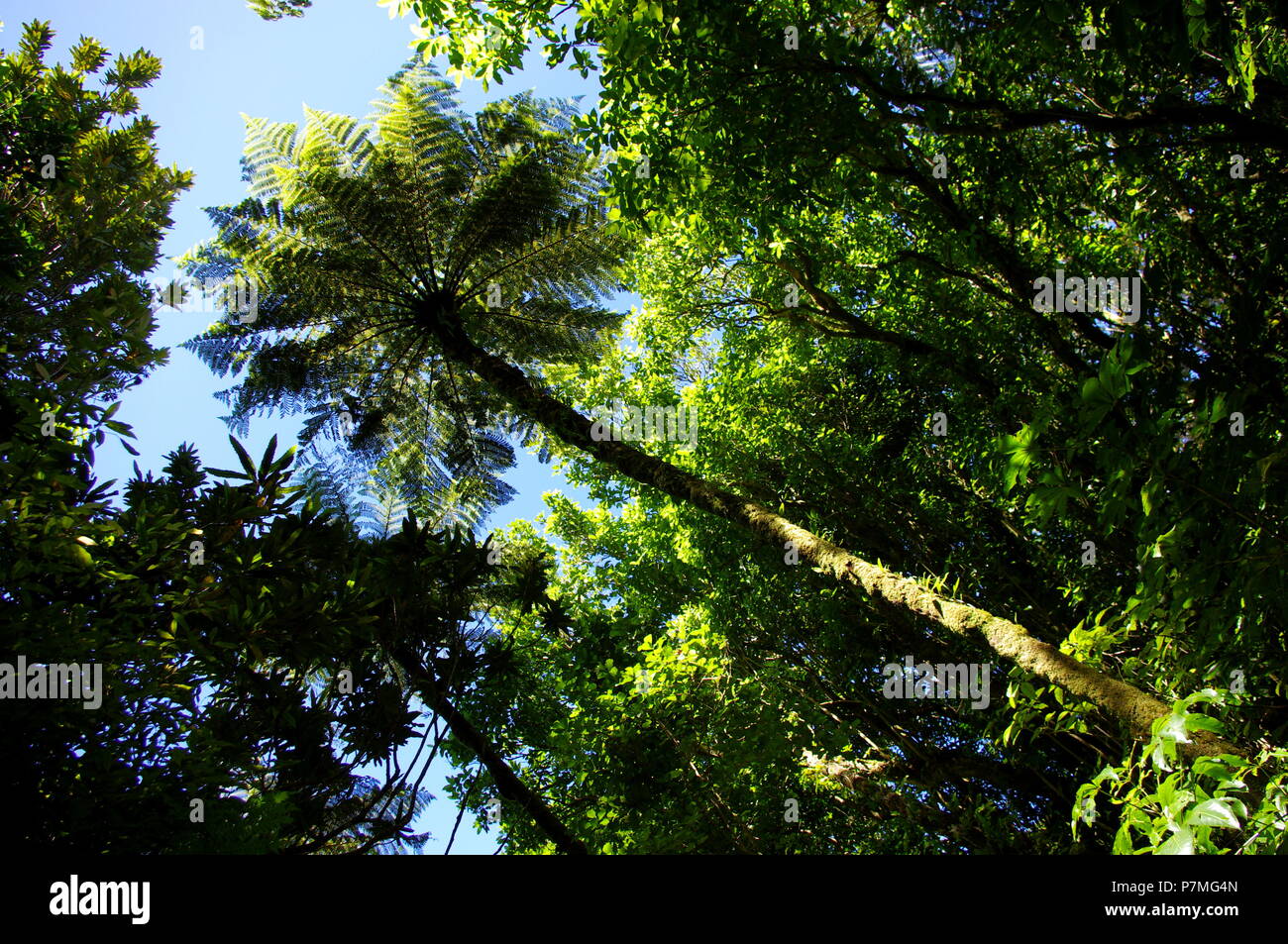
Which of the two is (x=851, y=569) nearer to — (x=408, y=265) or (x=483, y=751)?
(x=483, y=751)

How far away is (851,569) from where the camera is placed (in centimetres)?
513

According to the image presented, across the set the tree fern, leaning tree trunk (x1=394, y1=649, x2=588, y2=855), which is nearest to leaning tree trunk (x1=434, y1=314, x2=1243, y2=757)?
the tree fern

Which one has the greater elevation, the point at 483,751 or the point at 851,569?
the point at 851,569

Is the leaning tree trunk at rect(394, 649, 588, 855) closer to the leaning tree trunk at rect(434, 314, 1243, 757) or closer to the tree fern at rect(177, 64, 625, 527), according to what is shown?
the leaning tree trunk at rect(434, 314, 1243, 757)

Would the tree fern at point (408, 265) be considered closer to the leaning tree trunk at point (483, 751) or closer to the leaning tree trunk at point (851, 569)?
the leaning tree trunk at point (851, 569)

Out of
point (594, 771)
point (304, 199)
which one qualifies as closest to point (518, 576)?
point (594, 771)

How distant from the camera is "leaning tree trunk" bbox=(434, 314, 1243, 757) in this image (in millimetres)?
3445

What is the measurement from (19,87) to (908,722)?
12.5 m

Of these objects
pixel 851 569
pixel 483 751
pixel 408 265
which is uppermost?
pixel 408 265

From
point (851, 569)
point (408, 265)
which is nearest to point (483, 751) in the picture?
point (851, 569)
